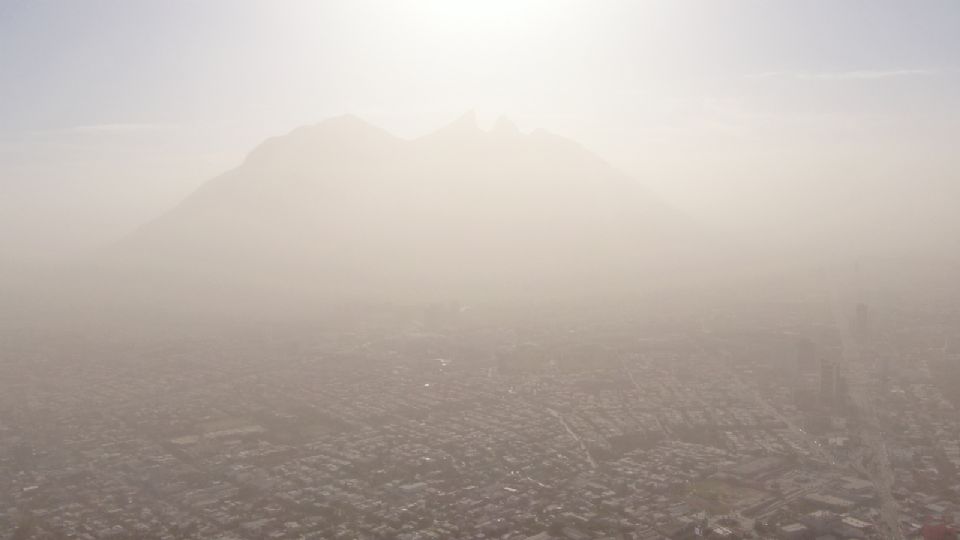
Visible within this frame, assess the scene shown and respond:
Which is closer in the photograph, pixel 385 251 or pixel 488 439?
pixel 488 439

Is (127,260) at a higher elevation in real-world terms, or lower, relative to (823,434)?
higher

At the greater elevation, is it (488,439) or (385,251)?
(385,251)

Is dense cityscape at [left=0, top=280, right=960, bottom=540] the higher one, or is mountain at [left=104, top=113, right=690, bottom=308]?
mountain at [left=104, top=113, right=690, bottom=308]

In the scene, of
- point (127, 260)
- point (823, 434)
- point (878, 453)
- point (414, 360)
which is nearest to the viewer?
point (878, 453)

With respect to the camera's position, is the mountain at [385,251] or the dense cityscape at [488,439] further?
the mountain at [385,251]

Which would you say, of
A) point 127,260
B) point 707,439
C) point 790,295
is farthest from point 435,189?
point 707,439

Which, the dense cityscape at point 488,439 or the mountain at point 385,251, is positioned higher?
the mountain at point 385,251

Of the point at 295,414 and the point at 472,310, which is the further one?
the point at 472,310

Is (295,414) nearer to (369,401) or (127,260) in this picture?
(369,401)
